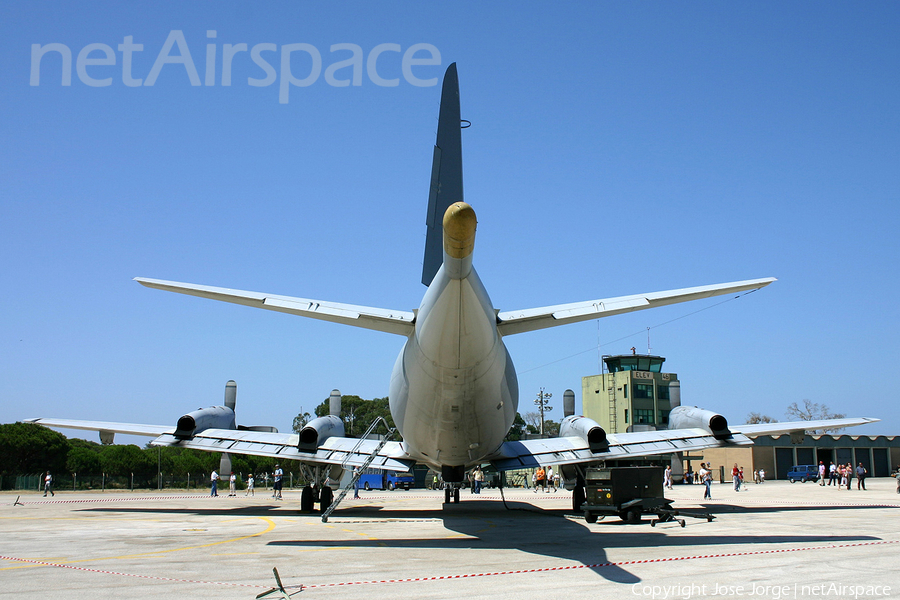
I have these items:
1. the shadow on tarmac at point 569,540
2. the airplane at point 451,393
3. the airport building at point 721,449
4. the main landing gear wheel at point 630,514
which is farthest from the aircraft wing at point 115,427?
the airport building at point 721,449

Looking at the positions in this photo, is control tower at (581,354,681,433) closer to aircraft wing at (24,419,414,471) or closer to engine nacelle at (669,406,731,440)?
engine nacelle at (669,406,731,440)

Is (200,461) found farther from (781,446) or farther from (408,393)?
(781,446)

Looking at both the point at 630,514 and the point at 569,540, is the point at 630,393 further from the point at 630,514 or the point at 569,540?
the point at 569,540

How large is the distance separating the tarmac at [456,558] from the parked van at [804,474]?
35873 mm

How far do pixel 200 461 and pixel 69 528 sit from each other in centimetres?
3212

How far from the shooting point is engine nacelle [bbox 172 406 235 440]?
16.3 meters

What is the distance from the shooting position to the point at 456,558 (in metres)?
9.38

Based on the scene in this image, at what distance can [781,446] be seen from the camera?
53281 mm

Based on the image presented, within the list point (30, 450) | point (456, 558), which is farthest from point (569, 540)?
point (30, 450)

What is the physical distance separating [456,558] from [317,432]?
7.89m

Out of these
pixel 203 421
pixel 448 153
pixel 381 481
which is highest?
pixel 448 153

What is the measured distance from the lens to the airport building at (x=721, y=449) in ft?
173

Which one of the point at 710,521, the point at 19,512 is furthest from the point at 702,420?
the point at 19,512

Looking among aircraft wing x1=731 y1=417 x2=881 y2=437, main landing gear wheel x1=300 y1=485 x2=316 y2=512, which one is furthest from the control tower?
main landing gear wheel x1=300 y1=485 x2=316 y2=512
